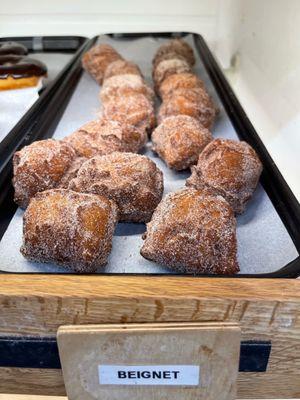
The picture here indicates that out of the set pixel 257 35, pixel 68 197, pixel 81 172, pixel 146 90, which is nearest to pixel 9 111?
pixel 146 90

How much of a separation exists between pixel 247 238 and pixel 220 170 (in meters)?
0.15

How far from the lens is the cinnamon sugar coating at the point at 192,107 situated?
121 cm

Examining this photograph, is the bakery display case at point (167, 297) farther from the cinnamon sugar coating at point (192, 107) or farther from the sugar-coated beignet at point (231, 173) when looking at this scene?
the cinnamon sugar coating at point (192, 107)

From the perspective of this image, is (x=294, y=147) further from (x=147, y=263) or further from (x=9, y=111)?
(x=9, y=111)

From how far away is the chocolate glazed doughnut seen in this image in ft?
4.97

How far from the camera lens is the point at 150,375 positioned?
25.0 inches

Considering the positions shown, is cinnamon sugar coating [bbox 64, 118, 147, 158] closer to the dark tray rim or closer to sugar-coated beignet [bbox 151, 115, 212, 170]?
sugar-coated beignet [bbox 151, 115, 212, 170]

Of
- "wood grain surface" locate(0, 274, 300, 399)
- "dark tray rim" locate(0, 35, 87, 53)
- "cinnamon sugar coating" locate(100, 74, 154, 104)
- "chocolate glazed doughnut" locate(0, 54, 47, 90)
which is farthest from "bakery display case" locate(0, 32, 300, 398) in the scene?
"dark tray rim" locate(0, 35, 87, 53)

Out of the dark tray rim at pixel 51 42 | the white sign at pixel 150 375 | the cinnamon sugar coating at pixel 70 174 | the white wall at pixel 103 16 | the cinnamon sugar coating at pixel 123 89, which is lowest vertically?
the white sign at pixel 150 375

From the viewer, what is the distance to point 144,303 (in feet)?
1.89

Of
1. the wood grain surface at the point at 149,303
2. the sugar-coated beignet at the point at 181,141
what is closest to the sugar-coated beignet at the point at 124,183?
the sugar-coated beignet at the point at 181,141

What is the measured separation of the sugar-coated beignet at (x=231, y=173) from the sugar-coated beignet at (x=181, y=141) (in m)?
0.10

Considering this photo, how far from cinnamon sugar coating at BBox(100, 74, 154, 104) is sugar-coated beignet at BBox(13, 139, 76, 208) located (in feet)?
1.45

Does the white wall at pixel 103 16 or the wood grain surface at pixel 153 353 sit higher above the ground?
the white wall at pixel 103 16
